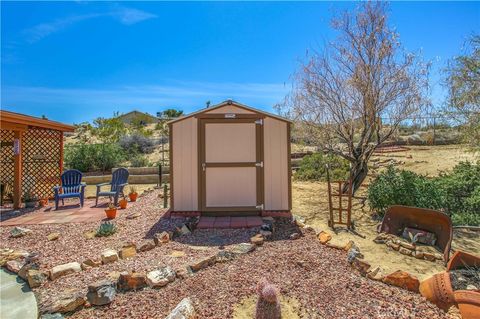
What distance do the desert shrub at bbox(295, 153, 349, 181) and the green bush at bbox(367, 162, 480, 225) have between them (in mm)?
→ 4127

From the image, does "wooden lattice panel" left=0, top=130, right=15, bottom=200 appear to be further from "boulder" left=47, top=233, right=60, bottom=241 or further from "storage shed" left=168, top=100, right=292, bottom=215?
"storage shed" left=168, top=100, right=292, bottom=215

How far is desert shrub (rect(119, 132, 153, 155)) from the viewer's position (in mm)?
15298

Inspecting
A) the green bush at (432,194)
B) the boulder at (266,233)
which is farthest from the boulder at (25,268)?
the green bush at (432,194)

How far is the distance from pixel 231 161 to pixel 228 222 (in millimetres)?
1222

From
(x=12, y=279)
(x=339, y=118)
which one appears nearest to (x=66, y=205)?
(x=12, y=279)

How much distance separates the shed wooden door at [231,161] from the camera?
5293 millimetres

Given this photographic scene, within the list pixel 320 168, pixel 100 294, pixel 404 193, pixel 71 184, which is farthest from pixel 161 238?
pixel 320 168

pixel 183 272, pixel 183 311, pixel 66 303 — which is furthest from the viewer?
pixel 183 272

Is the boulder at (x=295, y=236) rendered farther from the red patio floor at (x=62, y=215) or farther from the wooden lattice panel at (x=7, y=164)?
the wooden lattice panel at (x=7, y=164)

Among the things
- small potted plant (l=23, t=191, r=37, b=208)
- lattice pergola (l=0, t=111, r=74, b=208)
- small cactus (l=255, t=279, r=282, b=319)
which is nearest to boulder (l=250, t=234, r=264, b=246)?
small cactus (l=255, t=279, r=282, b=319)

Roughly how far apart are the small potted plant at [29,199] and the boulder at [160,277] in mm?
5922

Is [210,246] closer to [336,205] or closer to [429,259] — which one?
[429,259]

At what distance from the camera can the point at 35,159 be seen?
7.51 meters

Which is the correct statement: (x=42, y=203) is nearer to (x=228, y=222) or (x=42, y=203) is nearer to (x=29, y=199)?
(x=29, y=199)
